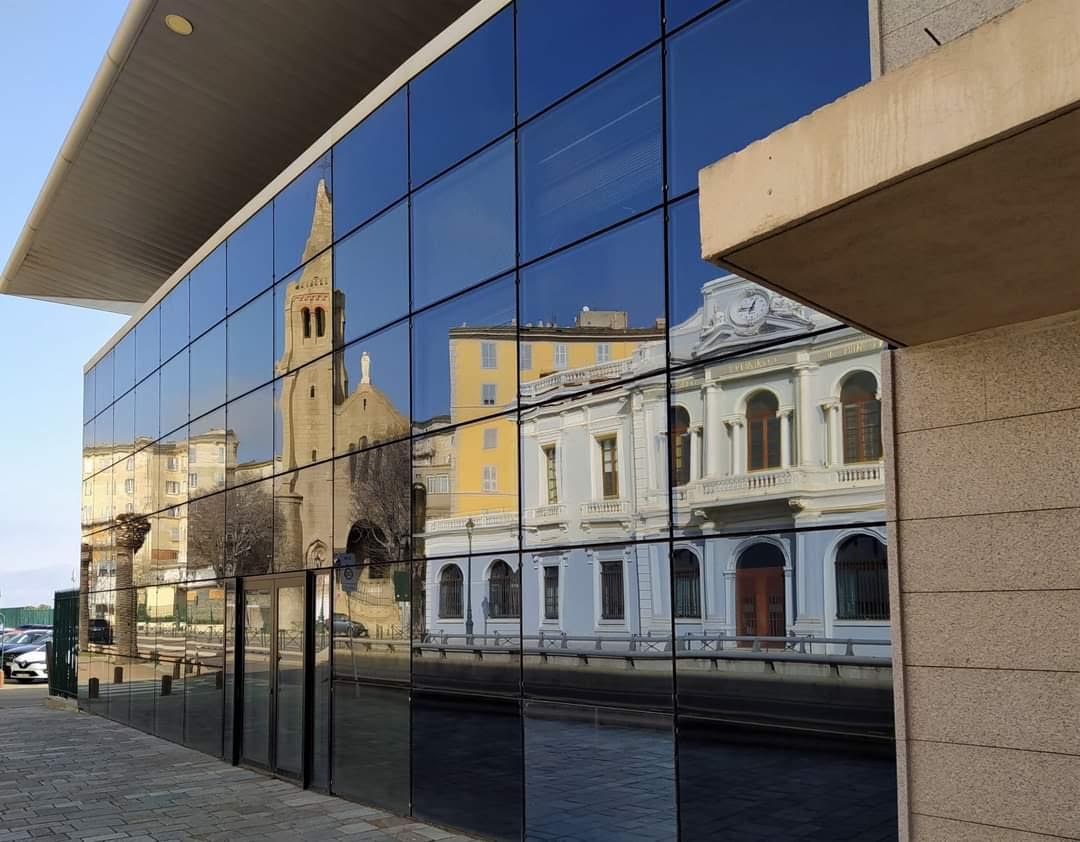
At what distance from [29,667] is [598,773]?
30.7 meters

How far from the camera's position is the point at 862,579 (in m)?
6.32

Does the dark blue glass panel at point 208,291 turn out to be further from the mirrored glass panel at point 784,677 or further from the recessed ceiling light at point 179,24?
the mirrored glass panel at point 784,677

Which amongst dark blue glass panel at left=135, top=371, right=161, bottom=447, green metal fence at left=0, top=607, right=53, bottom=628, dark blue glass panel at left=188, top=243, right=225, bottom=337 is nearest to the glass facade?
dark blue glass panel at left=188, top=243, right=225, bottom=337

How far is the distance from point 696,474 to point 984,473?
7.71 feet

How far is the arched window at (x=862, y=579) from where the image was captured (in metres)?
6.18

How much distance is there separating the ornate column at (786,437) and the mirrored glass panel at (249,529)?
9424 mm

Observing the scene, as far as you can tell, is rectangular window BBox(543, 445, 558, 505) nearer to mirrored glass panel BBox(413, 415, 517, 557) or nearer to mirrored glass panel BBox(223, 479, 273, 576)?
mirrored glass panel BBox(413, 415, 517, 557)

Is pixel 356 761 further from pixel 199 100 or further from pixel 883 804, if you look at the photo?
pixel 199 100

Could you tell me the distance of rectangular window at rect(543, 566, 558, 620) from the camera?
8.99 meters

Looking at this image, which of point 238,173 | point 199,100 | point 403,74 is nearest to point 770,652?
point 403,74

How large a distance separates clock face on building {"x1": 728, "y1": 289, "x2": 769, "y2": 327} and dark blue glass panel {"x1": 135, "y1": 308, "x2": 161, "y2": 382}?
15291mm

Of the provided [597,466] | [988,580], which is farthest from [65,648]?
[988,580]

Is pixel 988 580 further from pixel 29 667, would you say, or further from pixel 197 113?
pixel 29 667

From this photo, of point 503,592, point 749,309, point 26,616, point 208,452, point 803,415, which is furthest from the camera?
point 26,616
